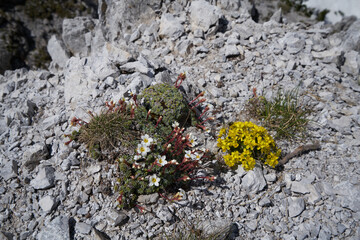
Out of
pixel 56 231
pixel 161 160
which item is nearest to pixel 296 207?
pixel 161 160

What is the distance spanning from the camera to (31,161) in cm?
420

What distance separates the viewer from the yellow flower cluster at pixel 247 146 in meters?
3.95

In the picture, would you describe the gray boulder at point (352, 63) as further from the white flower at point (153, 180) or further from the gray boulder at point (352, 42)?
the white flower at point (153, 180)

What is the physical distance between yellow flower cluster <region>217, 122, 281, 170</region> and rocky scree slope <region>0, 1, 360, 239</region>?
0.23 m

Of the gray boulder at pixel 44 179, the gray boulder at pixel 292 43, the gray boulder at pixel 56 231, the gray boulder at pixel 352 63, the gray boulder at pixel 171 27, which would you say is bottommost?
the gray boulder at pixel 56 231

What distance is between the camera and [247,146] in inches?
156

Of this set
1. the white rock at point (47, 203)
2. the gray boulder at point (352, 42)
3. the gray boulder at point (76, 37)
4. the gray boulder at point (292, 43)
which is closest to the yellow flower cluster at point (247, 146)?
the white rock at point (47, 203)

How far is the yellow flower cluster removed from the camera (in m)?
3.95

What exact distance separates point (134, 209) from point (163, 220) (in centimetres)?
44

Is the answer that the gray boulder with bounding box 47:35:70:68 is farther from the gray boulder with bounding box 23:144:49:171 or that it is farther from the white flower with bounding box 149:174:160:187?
the white flower with bounding box 149:174:160:187

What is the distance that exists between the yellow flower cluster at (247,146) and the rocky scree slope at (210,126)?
0.23 m

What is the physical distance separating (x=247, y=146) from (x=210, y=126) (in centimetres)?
97

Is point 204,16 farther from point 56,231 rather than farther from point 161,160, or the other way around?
point 56,231

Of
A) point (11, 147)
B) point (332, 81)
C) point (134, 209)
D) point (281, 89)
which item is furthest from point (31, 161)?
point (332, 81)
